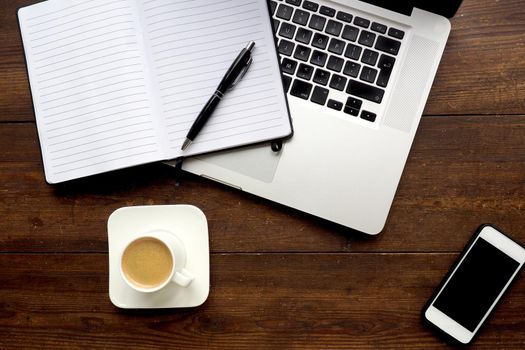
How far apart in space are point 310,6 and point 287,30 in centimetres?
4

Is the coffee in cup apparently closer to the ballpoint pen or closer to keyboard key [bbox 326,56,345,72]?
the ballpoint pen

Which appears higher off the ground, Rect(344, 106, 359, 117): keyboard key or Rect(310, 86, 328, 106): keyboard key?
Rect(310, 86, 328, 106): keyboard key

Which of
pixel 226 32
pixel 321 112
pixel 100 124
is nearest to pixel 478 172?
pixel 321 112

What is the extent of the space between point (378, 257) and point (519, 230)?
188mm

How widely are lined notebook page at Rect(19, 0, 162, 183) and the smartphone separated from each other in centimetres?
41

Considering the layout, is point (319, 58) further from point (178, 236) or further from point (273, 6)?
point (178, 236)

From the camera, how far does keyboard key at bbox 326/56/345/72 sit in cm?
66

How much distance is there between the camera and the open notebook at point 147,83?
2.21ft

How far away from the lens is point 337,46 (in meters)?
0.67

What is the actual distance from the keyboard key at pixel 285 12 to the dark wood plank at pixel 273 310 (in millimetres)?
313

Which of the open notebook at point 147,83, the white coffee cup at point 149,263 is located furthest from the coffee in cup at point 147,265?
the open notebook at point 147,83

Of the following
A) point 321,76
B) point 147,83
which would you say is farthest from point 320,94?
point 147,83

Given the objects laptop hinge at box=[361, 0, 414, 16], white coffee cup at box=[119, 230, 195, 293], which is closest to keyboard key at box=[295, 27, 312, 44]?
laptop hinge at box=[361, 0, 414, 16]

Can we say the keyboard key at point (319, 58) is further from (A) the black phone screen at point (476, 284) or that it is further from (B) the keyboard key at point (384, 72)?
(A) the black phone screen at point (476, 284)
